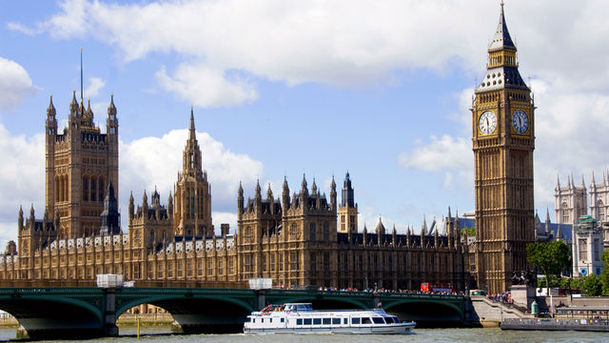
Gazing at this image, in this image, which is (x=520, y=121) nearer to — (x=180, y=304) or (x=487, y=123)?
(x=487, y=123)

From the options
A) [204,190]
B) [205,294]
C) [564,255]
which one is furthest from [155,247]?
[205,294]

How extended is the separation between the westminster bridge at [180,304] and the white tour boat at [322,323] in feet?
12.1

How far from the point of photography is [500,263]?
155000mm

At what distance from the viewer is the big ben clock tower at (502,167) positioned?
154 meters

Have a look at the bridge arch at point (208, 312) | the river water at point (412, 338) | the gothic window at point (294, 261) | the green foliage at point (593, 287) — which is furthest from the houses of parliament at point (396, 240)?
the river water at point (412, 338)

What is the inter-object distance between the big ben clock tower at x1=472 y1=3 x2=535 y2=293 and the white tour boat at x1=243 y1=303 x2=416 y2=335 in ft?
166

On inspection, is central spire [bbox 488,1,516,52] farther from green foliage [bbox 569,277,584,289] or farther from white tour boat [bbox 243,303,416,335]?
white tour boat [bbox 243,303,416,335]

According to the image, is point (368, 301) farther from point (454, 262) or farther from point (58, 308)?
point (454, 262)

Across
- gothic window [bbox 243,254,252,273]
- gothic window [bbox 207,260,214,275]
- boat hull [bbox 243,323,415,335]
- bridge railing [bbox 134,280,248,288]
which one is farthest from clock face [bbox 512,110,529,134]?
boat hull [bbox 243,323,415,335]

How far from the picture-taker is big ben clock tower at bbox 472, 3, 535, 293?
506 ft

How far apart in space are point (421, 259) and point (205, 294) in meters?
54.9

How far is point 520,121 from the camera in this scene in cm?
15538

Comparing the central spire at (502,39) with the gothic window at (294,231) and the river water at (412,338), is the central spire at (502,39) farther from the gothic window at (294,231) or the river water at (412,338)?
the river water at (412,338)

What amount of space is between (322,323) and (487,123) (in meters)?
56.3
